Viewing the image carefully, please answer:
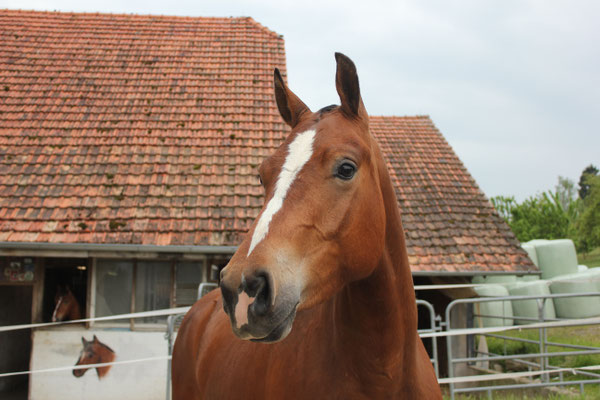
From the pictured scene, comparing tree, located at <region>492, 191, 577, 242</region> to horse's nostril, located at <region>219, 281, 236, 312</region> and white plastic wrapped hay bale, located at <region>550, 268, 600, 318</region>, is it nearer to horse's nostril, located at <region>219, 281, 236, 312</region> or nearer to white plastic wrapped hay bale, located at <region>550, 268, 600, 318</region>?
white plastic wrapped hay bale, located at <region>550, 268, 600, 318</region>

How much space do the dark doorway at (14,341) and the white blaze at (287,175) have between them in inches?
365

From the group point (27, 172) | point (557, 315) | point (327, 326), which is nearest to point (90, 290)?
Answer: point (27, 172)

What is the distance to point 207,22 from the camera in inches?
444

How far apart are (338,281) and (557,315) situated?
15171mm

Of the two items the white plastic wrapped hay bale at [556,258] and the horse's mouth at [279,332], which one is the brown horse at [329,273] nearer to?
the horse's mouth at [279,332]

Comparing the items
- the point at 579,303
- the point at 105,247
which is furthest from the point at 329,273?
the point at 579,303

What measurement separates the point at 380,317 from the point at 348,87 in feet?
2.88

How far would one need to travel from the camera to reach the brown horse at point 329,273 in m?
1.38

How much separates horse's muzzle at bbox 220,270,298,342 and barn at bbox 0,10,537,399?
545 centimetres

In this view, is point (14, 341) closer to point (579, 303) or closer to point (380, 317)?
point (380, 317)

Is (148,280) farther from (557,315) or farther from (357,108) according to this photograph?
(557,315)

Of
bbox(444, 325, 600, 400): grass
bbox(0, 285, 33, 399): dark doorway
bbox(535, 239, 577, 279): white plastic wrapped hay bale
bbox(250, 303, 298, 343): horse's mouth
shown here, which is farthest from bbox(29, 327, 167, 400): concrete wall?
bbox(535, 239, 577, 279): white plastic wrapped hay bale

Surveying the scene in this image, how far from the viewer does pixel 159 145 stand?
820cm

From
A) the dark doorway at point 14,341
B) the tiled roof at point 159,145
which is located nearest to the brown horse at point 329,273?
the tiled roof at point 159,145
